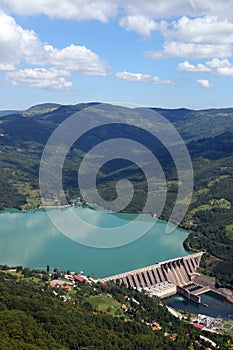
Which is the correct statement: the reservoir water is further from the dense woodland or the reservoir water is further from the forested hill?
the dense woodland

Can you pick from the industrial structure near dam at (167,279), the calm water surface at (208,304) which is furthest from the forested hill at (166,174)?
the calm water surface at (208,304)

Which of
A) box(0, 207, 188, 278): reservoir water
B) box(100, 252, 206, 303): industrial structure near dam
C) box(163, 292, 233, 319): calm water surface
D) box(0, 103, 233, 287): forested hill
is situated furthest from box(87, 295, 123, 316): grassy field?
box(0, 103, 233, 287): forested hill

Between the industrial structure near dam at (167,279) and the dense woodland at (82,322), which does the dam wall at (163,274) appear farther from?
the dense woodland at (82,322)

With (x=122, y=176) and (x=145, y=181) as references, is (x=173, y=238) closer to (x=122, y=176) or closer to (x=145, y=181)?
(x=145, y=181)

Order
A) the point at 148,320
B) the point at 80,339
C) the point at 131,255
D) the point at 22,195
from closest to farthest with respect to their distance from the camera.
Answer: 1. the point at 80,339
2. the point at 148,320
3. the point at 131,255
4. the point at 22,195

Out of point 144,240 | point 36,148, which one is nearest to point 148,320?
point 144,240
